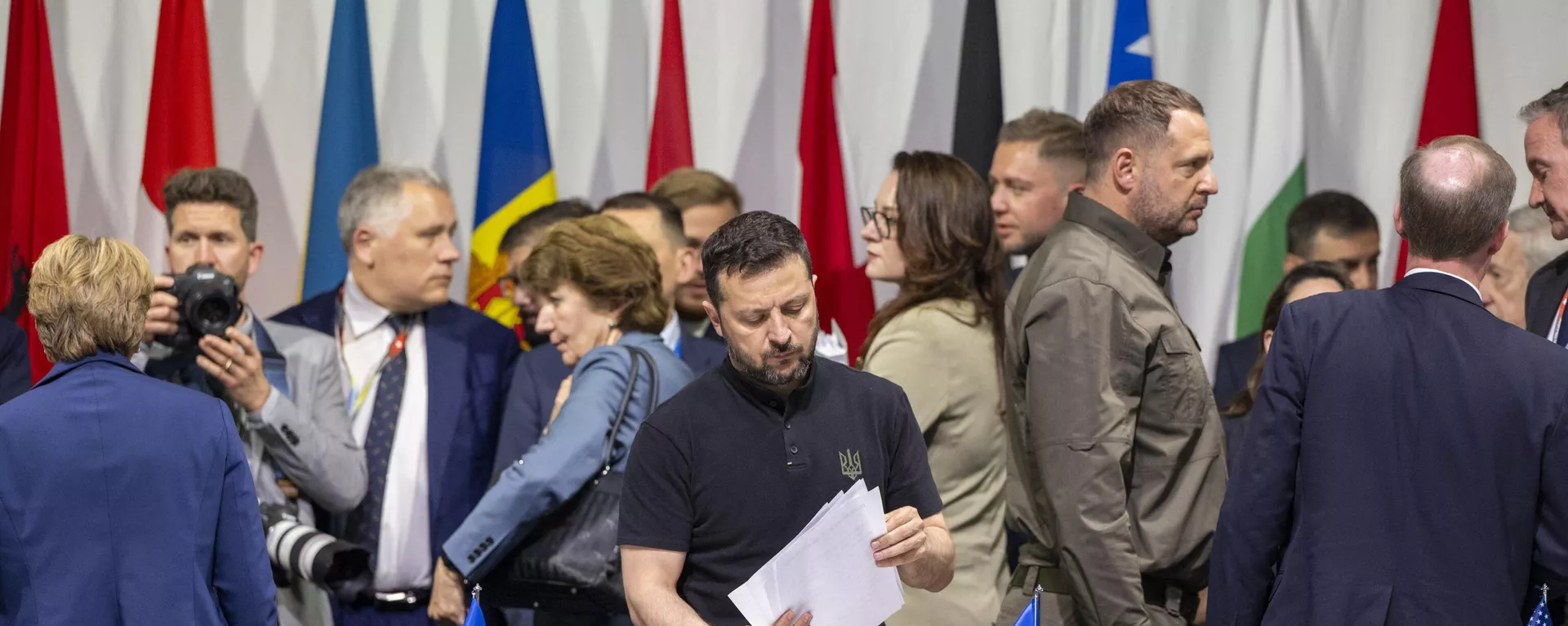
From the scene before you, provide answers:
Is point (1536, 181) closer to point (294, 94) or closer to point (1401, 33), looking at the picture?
point (1401, 33)

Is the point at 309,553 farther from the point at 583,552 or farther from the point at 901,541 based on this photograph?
the point at 901,541

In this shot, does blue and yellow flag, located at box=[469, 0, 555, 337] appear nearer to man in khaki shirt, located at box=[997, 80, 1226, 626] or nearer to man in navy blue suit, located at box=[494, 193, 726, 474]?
man in navy blue suit, located at box=[494, 193, 726, 474]

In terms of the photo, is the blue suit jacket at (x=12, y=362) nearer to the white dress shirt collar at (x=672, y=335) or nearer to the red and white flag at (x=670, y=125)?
the white dress shirt collar at (x=672, y=335)

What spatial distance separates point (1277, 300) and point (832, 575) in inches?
76.6

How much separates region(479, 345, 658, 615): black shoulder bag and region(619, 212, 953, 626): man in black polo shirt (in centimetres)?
79

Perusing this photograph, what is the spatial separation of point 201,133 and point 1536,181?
381 centimetres

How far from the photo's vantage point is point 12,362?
3512 millimetres

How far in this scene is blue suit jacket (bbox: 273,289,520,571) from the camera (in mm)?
3609

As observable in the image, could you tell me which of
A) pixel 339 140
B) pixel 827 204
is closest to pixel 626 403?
pixel 827 204

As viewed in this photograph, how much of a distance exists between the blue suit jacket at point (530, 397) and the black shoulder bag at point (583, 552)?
328 mm

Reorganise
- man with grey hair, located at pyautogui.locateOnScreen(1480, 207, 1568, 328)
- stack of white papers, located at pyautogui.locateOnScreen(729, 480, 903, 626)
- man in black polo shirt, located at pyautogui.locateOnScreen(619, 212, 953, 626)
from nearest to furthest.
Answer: stack of white papers, located at pyautogui.locateOnScreen(729, 480, 903, 626)
man in black polo shirt, located at pyautogui.locateOnScreen(619, 212, 953, 626)
man with grey hair, located at pyautogui.locateOnScreen(1480, 207, 1568, 328)

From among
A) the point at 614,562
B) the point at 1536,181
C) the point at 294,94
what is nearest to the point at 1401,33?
the point at 1536,181

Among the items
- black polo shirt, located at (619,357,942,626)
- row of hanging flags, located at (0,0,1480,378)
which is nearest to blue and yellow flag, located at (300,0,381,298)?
row of hanging flags, located at (0,0,1480,378)

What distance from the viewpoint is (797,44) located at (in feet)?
17.6
